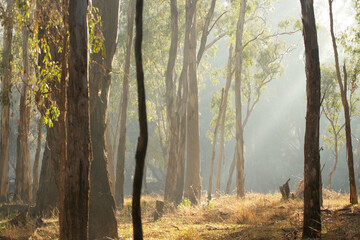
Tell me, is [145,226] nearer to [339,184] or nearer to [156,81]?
[156,81]

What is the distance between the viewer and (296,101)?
43219mm

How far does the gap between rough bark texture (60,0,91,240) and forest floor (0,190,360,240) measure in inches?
102

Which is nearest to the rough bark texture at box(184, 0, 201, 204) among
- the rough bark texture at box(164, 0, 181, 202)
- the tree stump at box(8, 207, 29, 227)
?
the rough bark texture at box(164, 0, 181, 202)

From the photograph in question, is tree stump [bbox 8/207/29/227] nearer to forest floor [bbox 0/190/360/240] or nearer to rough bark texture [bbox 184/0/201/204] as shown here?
forest floor [bbox 0/190/360/240]

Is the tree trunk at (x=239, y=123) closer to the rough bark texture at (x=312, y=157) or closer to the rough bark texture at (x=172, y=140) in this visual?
the rough bark texture at (x=172, y=140)

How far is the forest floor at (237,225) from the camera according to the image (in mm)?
6559

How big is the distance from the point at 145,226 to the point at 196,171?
20.9 ft

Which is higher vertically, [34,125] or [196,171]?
[34,125]

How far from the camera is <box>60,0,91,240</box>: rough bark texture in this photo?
16.3 ft

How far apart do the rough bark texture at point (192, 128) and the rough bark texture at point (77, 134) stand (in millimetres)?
10304

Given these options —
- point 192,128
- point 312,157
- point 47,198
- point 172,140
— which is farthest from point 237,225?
point 172,140

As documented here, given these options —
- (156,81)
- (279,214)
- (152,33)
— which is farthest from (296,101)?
(279,214)

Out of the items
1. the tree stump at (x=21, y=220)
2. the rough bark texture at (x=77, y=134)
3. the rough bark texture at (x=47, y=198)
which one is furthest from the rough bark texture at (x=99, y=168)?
the rough bark texture at (x=47, y=198)

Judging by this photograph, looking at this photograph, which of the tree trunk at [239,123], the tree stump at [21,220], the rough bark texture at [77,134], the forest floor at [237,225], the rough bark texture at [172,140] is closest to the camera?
the rough bark texture at [77,134]
